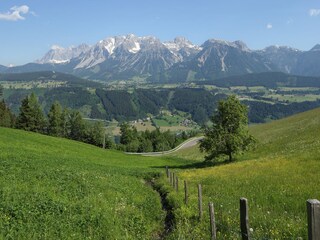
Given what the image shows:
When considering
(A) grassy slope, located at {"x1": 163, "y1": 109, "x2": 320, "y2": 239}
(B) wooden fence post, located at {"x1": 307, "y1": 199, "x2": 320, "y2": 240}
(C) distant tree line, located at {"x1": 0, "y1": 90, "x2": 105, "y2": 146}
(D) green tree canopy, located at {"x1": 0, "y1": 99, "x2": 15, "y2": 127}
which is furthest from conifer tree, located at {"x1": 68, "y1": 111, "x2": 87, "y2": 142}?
(B) wooden fence post, located at {"x1": 307, "y1": 199, "x2": 320, "y2": 240}

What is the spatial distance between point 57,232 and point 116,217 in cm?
418

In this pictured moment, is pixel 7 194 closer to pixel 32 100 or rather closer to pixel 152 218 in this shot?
pixel 152 218

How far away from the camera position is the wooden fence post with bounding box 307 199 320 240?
240 inches

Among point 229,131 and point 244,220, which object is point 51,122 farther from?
point 244,220

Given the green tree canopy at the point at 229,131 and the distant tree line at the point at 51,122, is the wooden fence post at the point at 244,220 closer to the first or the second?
the green tree canopy at the point at 229,131

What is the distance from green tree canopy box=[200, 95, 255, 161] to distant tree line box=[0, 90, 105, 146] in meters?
75.3

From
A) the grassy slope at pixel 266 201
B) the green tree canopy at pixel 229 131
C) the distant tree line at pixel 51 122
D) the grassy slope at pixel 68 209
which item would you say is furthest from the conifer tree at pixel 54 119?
the grassy slope at pixel 68 209

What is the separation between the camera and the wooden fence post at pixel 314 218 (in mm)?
6090

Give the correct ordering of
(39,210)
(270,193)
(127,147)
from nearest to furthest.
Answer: (39,210) < (270,193) < (127,147)

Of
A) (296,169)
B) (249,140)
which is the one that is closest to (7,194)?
(296,169)

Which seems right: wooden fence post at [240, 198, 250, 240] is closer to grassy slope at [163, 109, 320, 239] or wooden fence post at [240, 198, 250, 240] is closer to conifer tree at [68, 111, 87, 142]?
grassy slope at [163, 109, 320, 239]

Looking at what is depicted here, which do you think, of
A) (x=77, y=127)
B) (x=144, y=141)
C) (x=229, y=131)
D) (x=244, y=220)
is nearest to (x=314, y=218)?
(x=244, y=220)

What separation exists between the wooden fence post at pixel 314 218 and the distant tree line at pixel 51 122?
385 ft

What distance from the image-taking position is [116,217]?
1722cm
